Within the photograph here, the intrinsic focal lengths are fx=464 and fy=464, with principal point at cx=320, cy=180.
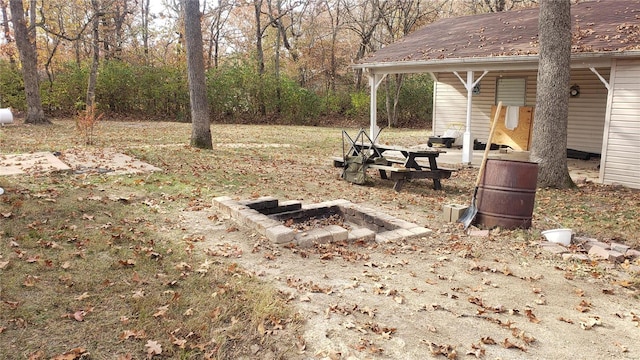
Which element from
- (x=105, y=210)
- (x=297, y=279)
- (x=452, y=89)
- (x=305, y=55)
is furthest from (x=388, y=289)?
(x=305, y=55)

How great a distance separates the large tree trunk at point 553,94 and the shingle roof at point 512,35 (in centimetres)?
164

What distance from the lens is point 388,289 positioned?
12.2 ft

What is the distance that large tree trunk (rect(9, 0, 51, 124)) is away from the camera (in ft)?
48.5

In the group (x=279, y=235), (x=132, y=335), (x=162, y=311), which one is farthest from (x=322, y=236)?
(x=132, y=335)

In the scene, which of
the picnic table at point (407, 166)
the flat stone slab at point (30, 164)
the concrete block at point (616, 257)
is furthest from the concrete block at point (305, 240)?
the flat stone slab at point (30, 164)

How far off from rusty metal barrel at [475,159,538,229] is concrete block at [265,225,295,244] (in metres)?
2.49

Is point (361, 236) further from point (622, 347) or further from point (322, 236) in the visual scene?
point (622, 347)

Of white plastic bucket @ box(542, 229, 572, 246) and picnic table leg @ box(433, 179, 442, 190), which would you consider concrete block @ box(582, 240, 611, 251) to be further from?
picnic table leg @ box(433, 179, 442, 190)

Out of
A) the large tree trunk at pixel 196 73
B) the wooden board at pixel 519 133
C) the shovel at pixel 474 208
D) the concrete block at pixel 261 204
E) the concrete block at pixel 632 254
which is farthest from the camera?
the wooden board at pixel 519 133

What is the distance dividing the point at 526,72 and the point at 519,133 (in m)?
1.75

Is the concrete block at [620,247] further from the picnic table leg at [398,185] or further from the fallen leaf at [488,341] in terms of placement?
the picnic table leg at [398,185]

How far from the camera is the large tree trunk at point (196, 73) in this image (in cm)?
1040

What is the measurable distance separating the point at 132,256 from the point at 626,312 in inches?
158

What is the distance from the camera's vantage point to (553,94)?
8203mm
